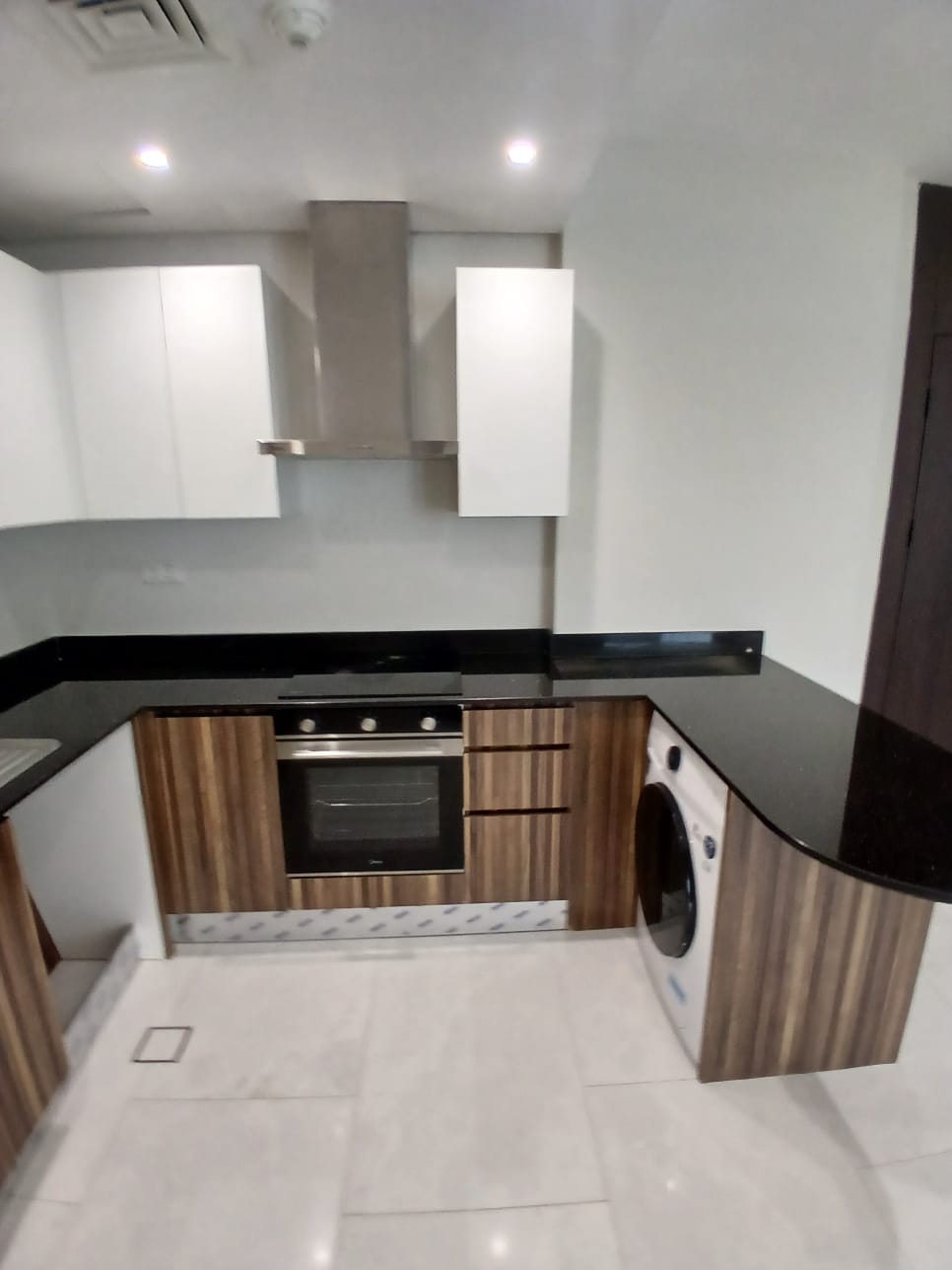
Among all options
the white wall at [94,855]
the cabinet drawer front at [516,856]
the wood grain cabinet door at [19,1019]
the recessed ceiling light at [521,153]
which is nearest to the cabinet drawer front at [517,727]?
the cabinet drawer front at [516,856]

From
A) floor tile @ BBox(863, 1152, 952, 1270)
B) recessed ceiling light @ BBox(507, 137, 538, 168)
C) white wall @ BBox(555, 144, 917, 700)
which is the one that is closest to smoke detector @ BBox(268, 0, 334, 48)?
recessed ceiling light @ BBox(507, 137, 538, 168)

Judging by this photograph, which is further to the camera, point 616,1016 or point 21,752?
point 616,1016

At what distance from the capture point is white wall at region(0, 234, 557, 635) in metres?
2.28

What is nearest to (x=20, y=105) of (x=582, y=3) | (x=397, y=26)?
(x=397, y=26)

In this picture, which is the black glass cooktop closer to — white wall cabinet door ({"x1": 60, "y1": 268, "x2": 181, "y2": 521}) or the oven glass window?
the oven glass window

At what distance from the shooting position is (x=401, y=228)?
6.16ft

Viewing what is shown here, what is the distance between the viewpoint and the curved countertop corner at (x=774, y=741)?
1080 millimetres

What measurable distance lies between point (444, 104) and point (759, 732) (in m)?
1.75

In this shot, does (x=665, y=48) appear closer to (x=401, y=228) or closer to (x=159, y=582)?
(x=401, y=228)

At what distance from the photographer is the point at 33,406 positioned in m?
1.83

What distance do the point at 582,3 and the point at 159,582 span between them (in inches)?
85.5

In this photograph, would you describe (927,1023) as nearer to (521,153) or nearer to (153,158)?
(521,153)

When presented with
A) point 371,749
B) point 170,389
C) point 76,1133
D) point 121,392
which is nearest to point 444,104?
point 170,389

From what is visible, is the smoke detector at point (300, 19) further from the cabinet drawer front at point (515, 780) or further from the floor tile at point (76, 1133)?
the floor tile at point (76, 1133)
